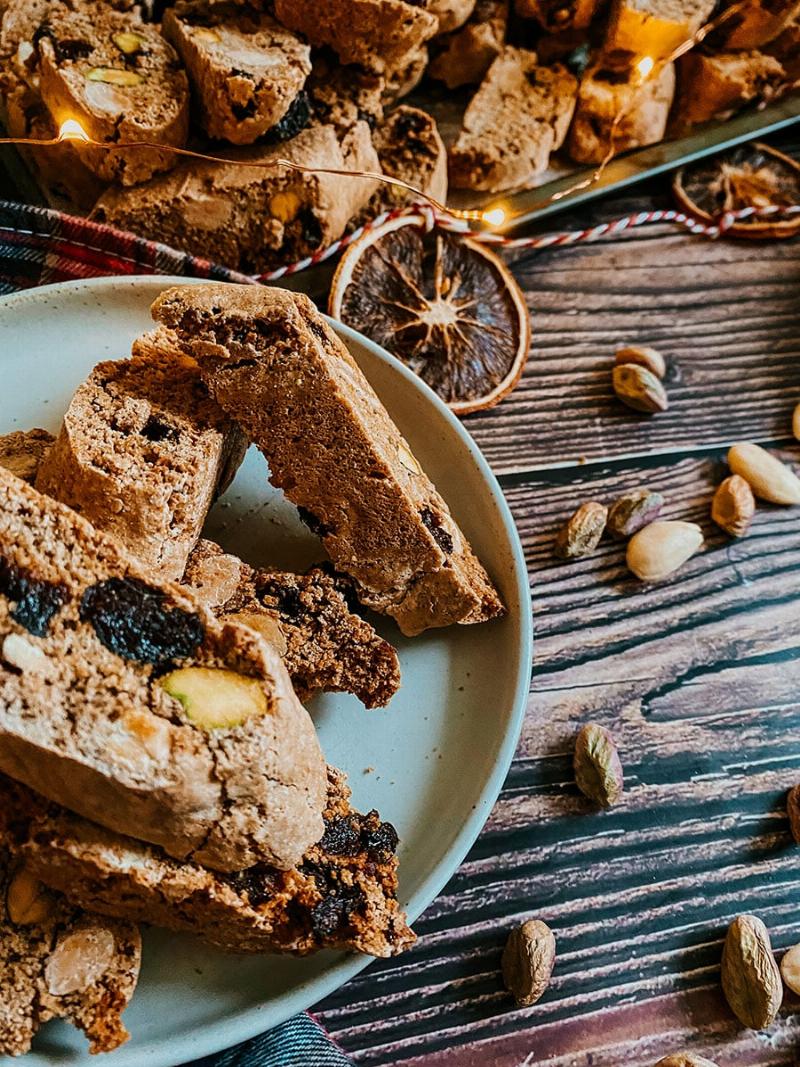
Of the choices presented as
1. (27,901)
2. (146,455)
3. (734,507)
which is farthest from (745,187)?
(27,901)

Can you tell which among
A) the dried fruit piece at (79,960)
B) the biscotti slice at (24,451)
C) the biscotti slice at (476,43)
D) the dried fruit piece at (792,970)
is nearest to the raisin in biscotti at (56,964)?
the dried fruit piece at (79,960)

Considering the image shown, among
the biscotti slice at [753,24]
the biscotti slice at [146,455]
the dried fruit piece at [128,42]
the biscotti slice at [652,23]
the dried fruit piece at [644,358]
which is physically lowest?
the dried fruit piece at [644,358]

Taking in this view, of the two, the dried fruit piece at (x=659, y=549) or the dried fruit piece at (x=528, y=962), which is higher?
the dried fruit piece at (x=659, y=549)

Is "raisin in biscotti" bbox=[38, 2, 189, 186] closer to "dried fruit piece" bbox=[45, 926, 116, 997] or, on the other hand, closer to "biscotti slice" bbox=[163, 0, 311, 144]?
"biscotti slice" bbox=[163, 0, 311, 144]

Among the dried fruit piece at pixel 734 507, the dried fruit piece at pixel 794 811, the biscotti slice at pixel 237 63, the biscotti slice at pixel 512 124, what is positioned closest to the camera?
the biscotti slice at pixel 237 63

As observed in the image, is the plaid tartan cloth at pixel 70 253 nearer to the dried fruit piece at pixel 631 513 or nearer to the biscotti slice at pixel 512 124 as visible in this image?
the biscotti slice at pixel 512 124

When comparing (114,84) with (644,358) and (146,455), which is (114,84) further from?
(644,358)

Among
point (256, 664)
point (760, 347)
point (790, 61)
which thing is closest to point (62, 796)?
point (256, 664)

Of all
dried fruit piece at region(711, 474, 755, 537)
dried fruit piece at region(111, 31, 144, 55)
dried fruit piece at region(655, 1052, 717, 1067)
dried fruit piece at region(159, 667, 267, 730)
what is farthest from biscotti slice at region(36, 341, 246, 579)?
dried fruit piece at region(655, 1052, 717, 1067)
